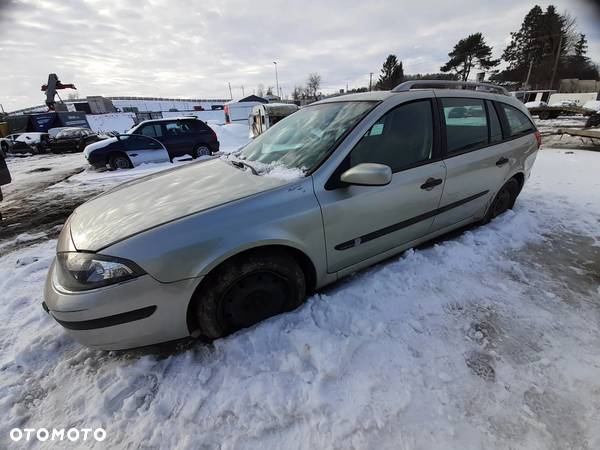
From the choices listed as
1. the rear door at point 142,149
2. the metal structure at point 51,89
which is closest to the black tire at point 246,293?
the rear door at point 142,149

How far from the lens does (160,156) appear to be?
9625 millimetres

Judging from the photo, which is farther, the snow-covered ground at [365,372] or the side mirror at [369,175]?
the side mirror at [369,175]

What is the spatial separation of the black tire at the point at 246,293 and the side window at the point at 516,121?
119 inches

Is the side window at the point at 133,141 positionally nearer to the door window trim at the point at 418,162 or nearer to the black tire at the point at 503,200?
the door window trim at the point at 418,162

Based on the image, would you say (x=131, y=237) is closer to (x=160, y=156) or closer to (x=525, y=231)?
(x=525, y=231)

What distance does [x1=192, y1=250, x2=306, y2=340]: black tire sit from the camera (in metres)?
1.84

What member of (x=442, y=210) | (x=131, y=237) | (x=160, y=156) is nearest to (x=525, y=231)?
(x=442, y=210)

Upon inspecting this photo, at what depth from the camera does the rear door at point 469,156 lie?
270 centimetres

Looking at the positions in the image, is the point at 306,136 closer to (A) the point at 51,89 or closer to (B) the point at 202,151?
(B) the point at 202,151

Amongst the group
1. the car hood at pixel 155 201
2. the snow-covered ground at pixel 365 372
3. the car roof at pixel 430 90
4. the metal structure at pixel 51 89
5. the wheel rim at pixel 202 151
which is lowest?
the snow-covered ground at pixel 365 372

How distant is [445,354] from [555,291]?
136 cm

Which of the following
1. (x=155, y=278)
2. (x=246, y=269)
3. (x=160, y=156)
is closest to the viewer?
(x=155, y=278)

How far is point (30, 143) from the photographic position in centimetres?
1680

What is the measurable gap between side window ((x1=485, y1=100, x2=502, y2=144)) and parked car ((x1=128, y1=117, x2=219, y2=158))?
9.43 metres
